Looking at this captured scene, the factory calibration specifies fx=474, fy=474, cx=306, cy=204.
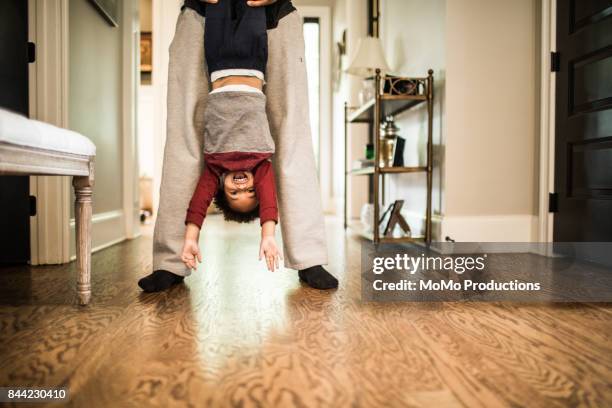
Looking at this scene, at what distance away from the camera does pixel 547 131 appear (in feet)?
8.07

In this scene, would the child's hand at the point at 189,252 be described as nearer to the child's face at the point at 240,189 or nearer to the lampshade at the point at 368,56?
the child's face at the point at 240,189

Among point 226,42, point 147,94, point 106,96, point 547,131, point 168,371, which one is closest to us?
point 168,371

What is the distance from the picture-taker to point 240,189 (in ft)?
4.72

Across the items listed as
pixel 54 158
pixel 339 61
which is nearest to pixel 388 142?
pixel 54 158

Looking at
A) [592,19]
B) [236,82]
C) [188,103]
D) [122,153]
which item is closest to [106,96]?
[122,153]

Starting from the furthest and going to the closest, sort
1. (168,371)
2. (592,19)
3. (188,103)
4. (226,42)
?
(592,19), (188,103), (226,42), (168,371)

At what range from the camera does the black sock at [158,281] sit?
5.04 ft

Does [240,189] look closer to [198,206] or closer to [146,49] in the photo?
[198,206]

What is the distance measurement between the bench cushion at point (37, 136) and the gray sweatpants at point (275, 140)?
320 millimetres

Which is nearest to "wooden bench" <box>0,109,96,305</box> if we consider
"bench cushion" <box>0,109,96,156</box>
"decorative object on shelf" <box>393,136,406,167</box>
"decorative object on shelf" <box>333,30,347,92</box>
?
"bench cushion" <box>0,109,96,156</box>

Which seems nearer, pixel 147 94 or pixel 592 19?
pixel 592 19

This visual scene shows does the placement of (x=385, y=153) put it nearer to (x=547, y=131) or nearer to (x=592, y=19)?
(x=547, y=131)

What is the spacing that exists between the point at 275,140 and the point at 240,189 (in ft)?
0.95

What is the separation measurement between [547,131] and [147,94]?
4.92 m
